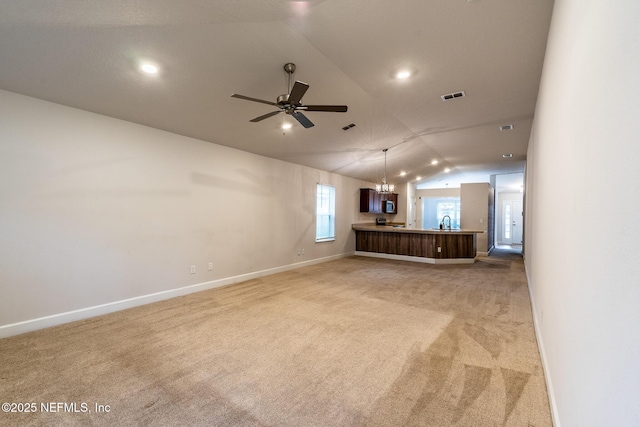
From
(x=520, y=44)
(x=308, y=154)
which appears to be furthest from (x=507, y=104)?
(x=308, y=154)

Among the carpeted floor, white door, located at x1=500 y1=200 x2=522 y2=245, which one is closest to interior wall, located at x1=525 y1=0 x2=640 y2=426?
the carpeted floor

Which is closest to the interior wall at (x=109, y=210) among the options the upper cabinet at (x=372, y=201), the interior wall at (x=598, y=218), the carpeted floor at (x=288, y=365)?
the carpeted floor at (x=288, y=365)

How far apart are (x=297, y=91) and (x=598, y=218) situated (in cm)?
249

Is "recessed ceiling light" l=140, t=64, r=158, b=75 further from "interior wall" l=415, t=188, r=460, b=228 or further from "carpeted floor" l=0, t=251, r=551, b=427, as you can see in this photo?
"interior wall" l=415, t=188, r=460, b=228

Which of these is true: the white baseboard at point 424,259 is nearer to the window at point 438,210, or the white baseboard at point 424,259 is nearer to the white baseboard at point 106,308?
the white baseboard at point 106,308

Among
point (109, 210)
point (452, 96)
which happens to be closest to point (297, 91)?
point (452, 96)

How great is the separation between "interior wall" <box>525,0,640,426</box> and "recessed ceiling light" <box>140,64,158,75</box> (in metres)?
3.53

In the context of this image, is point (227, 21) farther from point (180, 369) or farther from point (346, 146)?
point (346, 146)

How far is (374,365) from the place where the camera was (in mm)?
2588

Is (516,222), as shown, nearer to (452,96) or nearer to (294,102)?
(452,96)

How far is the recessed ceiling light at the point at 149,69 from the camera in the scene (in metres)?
3.04

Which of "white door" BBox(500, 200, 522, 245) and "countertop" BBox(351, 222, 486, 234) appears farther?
"white door" BBox(500, 200, 522, 245)

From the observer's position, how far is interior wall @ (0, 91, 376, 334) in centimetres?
325

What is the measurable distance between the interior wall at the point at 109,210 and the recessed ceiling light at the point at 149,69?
4.25 ft
